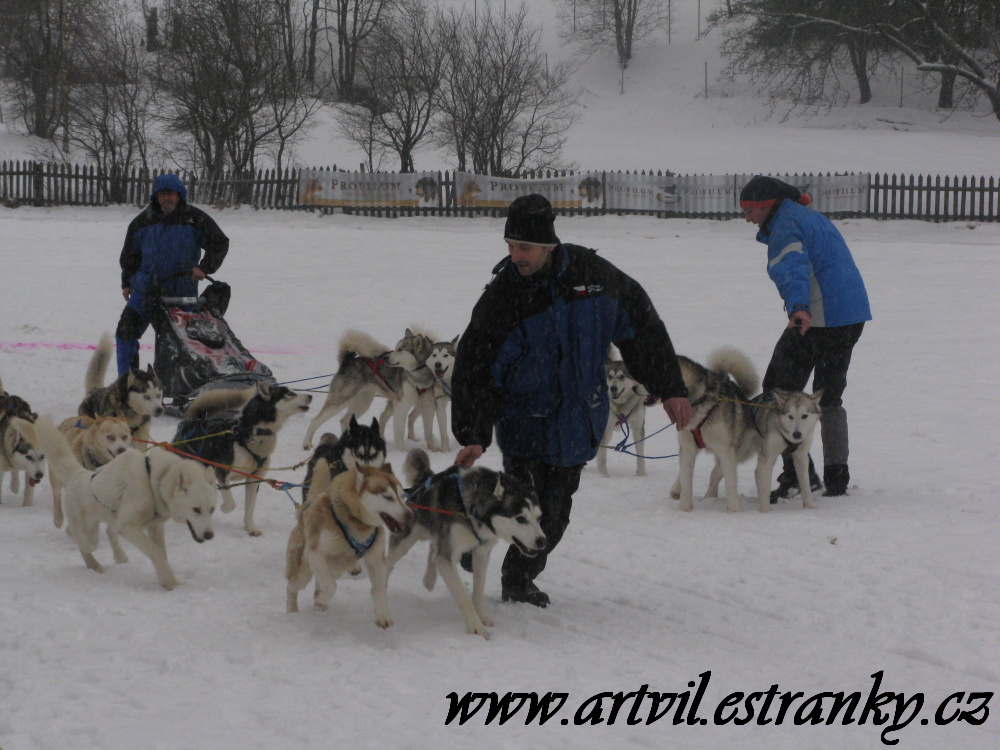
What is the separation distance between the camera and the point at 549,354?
11.7 feet

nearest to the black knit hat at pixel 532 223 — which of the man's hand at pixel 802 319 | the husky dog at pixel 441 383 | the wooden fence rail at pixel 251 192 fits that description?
the man's hand at pixel 802 319

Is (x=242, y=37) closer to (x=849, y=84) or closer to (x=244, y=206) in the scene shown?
(x=244, y=206)

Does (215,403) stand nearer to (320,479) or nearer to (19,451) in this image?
(19,451)

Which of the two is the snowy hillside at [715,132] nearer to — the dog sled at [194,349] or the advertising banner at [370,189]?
the advertising banner at [370,189]

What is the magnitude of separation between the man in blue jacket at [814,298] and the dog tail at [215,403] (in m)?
2.94

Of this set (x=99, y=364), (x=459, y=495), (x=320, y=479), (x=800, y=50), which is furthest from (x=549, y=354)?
(x=800, y=50)

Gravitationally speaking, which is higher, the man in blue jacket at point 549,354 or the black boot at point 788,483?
the man in blue jacket at point 549,354

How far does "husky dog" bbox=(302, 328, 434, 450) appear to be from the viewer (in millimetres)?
6938

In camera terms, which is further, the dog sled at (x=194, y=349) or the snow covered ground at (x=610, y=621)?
the dog sled at (x=194, y=349)

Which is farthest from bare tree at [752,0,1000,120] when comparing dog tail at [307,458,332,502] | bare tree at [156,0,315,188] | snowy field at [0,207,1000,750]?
dog tail at [307,458,332,502]

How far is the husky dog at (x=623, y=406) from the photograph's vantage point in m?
6.42

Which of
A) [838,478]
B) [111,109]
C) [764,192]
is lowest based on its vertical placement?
[838,478]

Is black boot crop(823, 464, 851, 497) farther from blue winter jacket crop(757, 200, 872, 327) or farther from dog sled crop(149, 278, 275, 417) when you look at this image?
dog sled crop(149, 278, 275, 417)

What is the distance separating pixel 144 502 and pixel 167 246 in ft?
12.7
